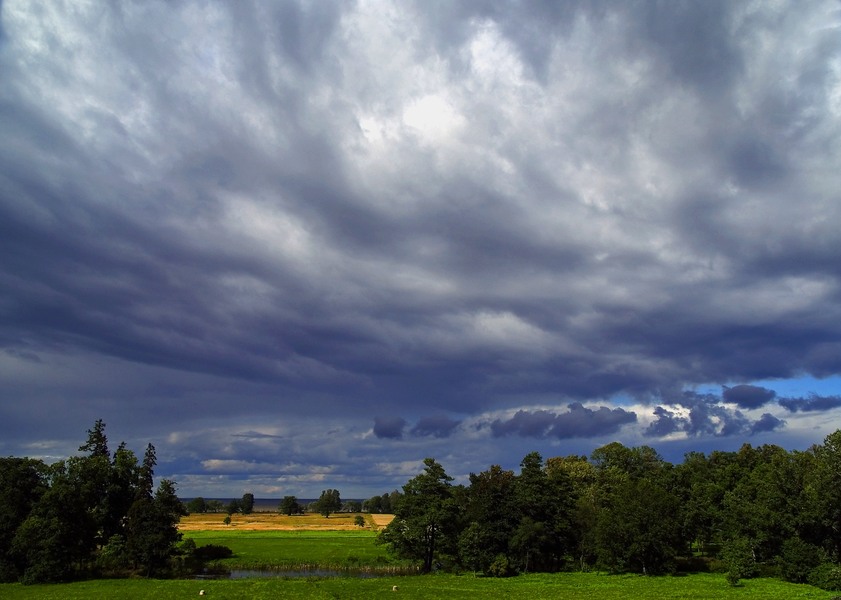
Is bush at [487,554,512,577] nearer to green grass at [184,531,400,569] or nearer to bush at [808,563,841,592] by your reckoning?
green grass at [184,531,400,569]

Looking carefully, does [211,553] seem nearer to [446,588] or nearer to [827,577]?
[446,588]

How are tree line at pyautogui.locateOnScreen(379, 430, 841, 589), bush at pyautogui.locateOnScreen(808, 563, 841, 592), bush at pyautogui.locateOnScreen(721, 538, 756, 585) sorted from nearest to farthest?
bush at pyautogui.locateOnScreen(808, 563, 841, 592)
bush at pyautogui.locateOnScreen(721, 538, 756, 585)
tree line at pyautogui.locateOnScreen(379, 430, 841, 589)

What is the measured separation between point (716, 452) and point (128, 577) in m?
136

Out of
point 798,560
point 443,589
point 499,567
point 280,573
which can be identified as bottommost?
point 280,573

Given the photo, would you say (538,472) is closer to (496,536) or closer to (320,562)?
(496,536)

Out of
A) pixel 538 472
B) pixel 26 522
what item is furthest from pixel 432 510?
pixel 26 522

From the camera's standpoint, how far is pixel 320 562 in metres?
102

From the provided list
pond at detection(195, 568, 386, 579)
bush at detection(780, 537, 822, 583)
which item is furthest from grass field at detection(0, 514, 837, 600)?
bush at detection(780, 537, 822, 583)

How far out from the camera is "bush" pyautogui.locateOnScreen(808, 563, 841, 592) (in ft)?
234

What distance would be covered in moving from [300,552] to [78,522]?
4707cm

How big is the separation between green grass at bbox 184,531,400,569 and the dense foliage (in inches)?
773

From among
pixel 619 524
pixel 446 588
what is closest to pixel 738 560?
pixel 619 524

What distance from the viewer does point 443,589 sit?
70.8 meters

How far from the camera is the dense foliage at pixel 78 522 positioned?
76000 mm
